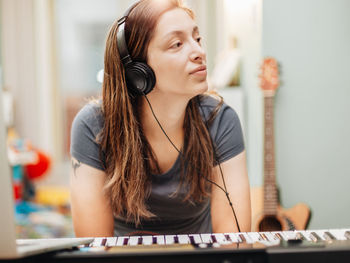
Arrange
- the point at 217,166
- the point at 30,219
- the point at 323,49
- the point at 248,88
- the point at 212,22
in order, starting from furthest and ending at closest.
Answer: the point at 212,22, the point at 30,219, the point at 248,88, the point at 323,49, the point at 217,166

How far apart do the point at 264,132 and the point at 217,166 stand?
24.4 inches

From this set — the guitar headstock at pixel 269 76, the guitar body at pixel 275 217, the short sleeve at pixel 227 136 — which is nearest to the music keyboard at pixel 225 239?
the short sleeve at pixel 227 136

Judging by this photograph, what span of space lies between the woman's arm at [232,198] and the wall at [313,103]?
0.41m

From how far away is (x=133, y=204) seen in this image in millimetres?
945

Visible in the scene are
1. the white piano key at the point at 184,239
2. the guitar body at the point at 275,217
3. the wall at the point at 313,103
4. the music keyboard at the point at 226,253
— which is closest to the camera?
the music keyboard at the point at 226,253

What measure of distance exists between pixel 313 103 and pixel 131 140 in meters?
0.85

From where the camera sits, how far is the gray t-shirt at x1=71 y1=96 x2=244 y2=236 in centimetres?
95

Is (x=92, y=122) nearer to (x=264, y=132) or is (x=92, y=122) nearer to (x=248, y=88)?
(x=264, y=132)

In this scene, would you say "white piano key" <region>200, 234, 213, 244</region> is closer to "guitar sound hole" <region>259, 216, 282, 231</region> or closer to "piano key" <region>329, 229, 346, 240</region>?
"piano key" <region>329, 229, 346, 240</region>

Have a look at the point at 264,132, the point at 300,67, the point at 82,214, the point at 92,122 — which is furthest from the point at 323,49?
the point at 82,214

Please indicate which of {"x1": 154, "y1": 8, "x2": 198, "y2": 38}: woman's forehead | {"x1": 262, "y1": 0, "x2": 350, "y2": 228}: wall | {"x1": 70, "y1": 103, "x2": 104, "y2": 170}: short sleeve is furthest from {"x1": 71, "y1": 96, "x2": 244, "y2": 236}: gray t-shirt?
{"x1": 262, "y1": 0, "x2": 350, "y2": 228}: wall

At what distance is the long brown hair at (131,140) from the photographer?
2.91 feet

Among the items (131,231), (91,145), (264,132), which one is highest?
(91,145)

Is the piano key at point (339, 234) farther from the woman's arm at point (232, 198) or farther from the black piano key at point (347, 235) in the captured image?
the woman's arm at point (232, 198)
